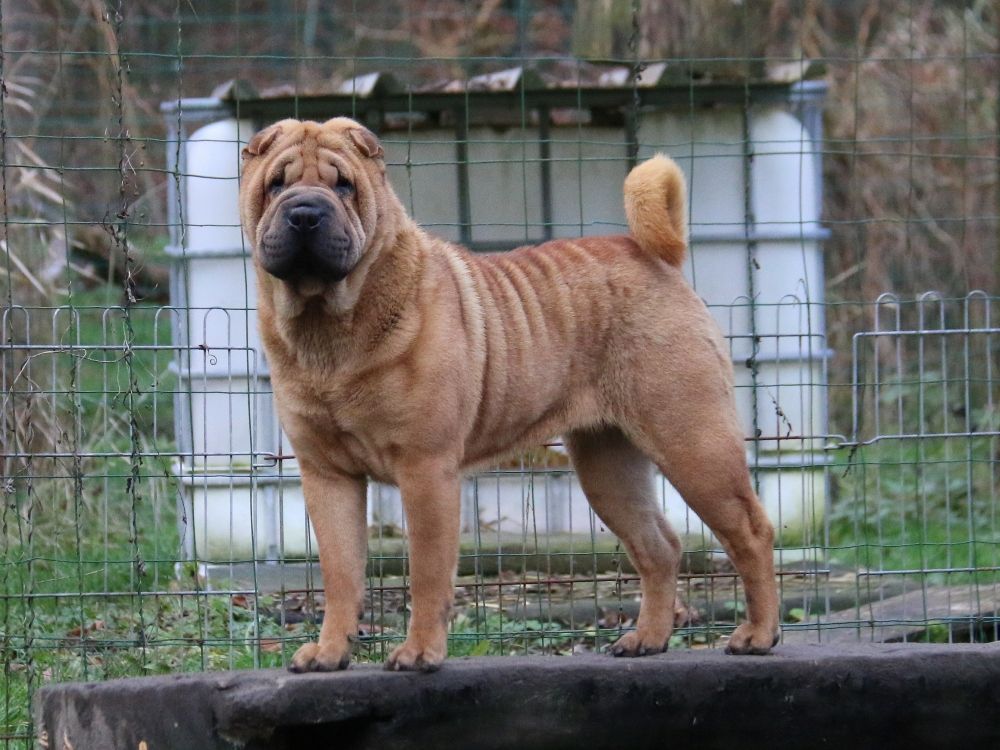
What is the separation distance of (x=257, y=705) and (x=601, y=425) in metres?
1.48

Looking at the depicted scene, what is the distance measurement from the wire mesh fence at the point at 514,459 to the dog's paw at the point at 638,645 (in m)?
0.68

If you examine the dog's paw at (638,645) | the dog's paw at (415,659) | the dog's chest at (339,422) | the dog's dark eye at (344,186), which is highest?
the dog's dark eye at (344,186)

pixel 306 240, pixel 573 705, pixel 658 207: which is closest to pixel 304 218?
pixel 306 240

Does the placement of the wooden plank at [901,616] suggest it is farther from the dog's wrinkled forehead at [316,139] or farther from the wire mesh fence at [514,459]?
the dog's wrinkled forehead at [316,139]

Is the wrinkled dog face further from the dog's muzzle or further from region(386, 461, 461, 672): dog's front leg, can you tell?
region(386, 461, 461, 672): dog's front leg

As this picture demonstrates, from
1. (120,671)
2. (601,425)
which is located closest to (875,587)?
(601,425)

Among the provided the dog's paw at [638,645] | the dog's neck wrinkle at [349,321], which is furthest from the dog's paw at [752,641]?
the dog's neck wrinkle at [349,321]

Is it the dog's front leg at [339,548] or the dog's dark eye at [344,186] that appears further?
the dog's front leg at [339,548]

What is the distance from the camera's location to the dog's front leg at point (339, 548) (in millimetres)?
4121

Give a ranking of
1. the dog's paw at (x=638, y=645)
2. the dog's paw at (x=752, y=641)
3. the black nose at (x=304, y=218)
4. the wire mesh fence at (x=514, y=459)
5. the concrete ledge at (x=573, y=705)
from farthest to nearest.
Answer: the wire mesh fence at (x=514, y=459)
the dog's paw at (x=638, y=645)
the dog's paw at (x=752, y=641)
the concrete ledge at (x=573, y=705)
the black nose at (x=304, y=218)

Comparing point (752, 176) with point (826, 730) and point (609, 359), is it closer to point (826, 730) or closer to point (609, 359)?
point (609, 359)

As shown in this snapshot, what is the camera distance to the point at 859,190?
11.8 m

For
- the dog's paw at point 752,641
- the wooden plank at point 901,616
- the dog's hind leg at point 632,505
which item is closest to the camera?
the dog's paw at point 752,641

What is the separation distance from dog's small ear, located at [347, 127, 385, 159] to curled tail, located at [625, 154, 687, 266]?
37.8 inches
